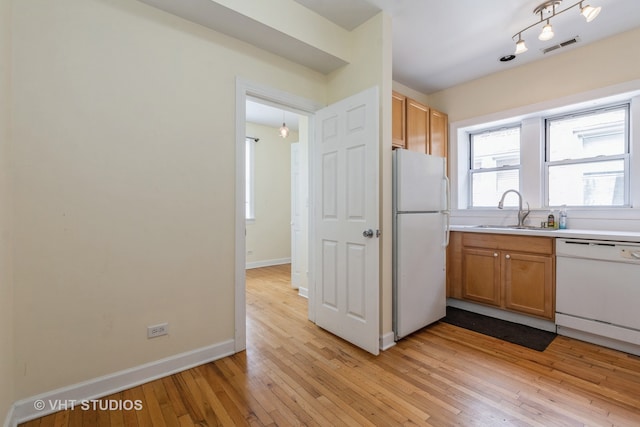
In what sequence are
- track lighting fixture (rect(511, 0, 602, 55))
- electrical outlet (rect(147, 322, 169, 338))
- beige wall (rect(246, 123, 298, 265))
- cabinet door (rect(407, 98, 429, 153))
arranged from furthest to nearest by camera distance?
1. beige wall (rect(246, 123, 298, 265))
2. cabinet door (rect(407, 98, 429, 153))
3. track lighting fixture (rect(511, 0, 602, 55))
4. electrical outlet (rect(147, 322, 169, 338))

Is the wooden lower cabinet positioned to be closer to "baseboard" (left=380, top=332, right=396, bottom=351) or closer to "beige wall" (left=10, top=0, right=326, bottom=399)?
"baseboard" (left=380, top=332, right=396, bottom=351)

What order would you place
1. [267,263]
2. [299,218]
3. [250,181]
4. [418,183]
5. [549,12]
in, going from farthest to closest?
[267,263] < [250,181] < [299,218] < [418,183] < [549,12]

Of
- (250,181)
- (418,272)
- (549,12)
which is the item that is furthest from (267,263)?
(549,12)

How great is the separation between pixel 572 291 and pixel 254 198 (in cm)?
492

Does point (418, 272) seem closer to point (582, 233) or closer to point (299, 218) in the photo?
point (582, 233)

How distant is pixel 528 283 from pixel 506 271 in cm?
21

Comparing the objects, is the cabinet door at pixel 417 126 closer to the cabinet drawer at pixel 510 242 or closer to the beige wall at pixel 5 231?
the cabinet drawer at pixel 510 242

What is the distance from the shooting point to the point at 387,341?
2.38m

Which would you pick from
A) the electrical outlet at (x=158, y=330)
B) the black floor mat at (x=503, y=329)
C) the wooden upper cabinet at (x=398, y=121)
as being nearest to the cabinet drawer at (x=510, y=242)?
the black floor mat at (x=503, y=329)

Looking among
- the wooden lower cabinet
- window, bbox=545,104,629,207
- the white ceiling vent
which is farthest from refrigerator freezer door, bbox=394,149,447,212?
the white ceiling vent

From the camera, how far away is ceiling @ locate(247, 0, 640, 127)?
7.48 feet

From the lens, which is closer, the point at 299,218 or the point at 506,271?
the point at 506,271

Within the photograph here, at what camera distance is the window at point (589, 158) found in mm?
2842

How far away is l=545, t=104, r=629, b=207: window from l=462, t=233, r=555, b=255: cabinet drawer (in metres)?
0.86
